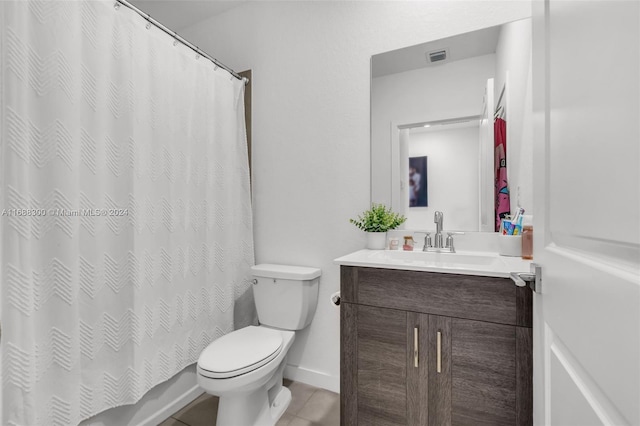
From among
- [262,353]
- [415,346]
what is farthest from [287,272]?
[415,346]

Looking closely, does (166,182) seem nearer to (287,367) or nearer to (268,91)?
(268,91)

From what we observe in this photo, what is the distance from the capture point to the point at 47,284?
1.09 m

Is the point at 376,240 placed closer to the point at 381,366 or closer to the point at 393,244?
the point at 393,244

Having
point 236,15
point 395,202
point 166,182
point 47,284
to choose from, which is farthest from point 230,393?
point 236,15

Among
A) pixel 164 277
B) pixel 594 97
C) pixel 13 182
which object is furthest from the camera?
pixel 164 277

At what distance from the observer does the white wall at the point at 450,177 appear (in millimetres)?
1600

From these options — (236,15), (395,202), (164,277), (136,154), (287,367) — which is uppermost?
(236,15)

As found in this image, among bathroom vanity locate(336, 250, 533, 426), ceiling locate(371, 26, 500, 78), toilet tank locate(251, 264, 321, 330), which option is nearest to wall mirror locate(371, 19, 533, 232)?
ceiling locate(371, 26, 500, 78)

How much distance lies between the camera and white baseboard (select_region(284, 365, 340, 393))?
1872 mm

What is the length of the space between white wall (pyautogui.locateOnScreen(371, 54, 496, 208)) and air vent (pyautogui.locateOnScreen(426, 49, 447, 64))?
3 centimetres

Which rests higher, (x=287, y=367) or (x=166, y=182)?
(x=166, y=182)

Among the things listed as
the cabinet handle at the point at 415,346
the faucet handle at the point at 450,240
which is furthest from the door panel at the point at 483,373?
the faucet handle at the point at 450,240

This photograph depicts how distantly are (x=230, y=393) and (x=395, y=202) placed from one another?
48.6 inches

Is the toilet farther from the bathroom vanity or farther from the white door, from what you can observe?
the white door
